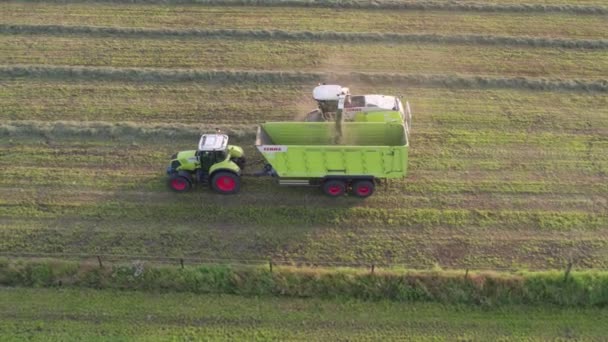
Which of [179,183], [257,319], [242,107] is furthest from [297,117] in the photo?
[257,319]

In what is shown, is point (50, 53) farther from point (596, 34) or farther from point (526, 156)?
point (596, 34)

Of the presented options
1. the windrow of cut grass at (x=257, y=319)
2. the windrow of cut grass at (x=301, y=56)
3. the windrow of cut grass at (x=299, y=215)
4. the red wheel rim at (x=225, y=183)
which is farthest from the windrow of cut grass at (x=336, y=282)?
the windrow of cut grass at (x=301, y=56)

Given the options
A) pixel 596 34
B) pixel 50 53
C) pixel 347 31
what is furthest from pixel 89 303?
pixel 596 34

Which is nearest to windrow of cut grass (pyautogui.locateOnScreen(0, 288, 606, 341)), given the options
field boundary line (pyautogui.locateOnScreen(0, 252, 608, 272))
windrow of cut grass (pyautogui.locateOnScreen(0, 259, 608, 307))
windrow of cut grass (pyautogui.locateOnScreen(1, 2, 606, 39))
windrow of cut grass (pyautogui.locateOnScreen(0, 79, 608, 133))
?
windrow of cut grass (pyautogui.locateOnScreen(0, 259, 608, 307))

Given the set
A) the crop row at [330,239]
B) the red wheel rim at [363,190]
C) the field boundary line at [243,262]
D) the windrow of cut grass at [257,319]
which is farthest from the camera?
the red wheel rim at [363,190]

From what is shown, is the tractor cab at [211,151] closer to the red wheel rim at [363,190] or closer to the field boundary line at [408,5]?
the red wheel rim at [363,190]

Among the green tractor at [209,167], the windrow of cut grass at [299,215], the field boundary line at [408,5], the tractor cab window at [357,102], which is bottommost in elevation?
the windrow of cut grass at [299,215]
